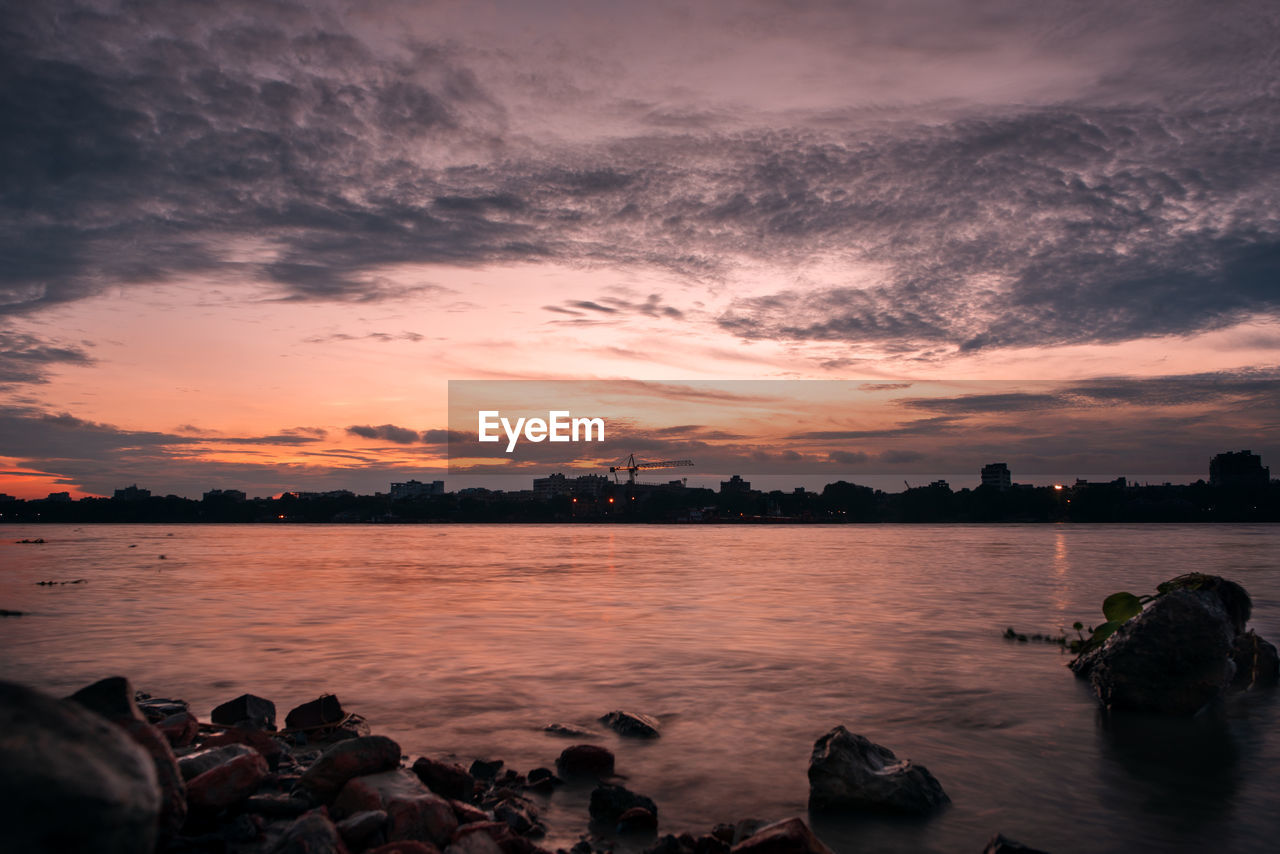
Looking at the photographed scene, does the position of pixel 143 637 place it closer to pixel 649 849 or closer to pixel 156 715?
pixel 156 715

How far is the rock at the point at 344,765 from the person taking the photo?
6.65 m

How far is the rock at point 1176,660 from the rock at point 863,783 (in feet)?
15.1

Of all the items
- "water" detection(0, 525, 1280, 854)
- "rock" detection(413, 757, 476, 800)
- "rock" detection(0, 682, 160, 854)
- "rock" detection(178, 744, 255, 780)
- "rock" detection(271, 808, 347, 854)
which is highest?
"rock" detection(0, 682, 160, 854)

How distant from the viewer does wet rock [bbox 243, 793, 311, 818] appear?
611 cm

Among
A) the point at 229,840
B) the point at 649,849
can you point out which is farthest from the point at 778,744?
the point at 229,840

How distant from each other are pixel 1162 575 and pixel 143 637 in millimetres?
44173

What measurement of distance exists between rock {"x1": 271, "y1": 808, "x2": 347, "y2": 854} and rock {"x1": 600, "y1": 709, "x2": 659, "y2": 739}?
202 inches

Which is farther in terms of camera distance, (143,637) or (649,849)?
(143,637)

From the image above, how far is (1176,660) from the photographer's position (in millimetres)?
10586

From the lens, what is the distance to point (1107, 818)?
7.38 m

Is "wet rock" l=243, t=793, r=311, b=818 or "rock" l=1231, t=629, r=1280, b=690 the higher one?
"wet rock" l=243, t=793, r=311, b=818

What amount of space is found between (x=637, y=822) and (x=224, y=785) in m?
3.30

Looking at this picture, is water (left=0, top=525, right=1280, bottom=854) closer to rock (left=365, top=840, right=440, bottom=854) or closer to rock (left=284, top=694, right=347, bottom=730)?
rock (left=284, top=694, right=347, bottom=730)

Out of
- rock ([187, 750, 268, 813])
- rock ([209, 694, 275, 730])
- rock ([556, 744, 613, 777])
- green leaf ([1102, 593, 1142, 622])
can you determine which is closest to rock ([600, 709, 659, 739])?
rock ([556, 744, 613, 777])
